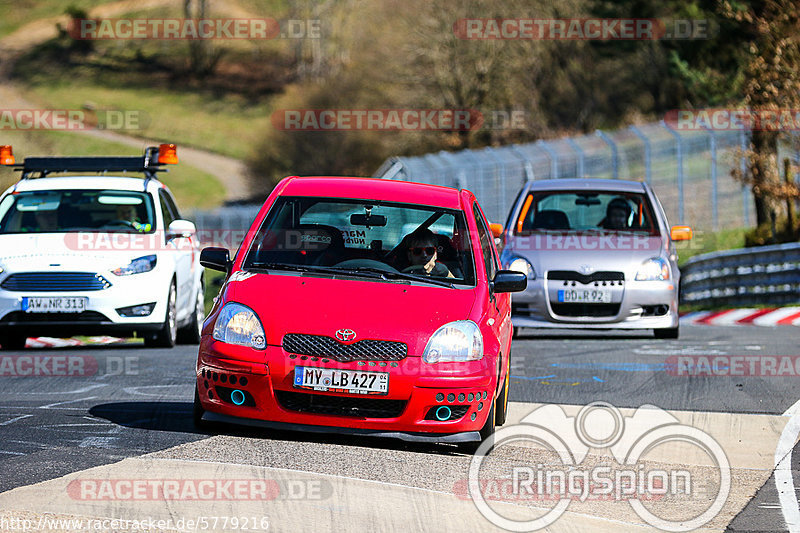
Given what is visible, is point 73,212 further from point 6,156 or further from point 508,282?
point 508,282

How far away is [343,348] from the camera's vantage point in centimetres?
770

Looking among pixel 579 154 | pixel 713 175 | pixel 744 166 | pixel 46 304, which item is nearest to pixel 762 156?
pixel 744 166

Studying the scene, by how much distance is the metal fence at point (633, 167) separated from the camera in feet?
96.8

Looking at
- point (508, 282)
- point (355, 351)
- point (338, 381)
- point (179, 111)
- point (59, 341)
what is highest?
point (179, 111)

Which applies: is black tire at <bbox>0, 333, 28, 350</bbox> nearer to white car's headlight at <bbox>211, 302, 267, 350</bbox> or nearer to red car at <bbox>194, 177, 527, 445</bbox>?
red car at <bbox>194, 177, 527, 445</bbox>

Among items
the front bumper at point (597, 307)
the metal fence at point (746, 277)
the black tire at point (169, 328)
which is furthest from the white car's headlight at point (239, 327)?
the metal fence at point (746, 277)

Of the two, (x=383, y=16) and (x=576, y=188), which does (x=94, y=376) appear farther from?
(x=383, y=16)

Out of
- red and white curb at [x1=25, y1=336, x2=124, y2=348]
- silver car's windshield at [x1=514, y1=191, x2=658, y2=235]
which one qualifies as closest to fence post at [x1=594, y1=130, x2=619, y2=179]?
silver car's windshield at [x1=514, y1=191, x2=658, y2=235]

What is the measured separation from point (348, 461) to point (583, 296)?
7915 mm

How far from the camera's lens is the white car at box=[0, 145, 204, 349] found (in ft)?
45.2

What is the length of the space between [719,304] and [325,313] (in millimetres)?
18903

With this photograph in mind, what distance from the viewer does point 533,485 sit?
273 inches

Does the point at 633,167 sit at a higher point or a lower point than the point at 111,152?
lower

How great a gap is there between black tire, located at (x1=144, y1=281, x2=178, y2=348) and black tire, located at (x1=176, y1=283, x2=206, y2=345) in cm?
85
